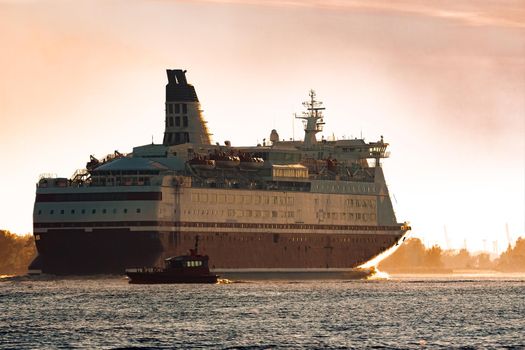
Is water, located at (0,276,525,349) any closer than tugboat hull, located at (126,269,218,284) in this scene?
Yes

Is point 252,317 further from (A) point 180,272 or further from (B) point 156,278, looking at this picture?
(B) point 156,278

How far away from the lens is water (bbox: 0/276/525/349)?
12062cm

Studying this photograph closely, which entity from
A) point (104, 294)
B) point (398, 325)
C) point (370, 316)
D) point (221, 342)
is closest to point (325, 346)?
point (221, 342)

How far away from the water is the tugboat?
2081 mm

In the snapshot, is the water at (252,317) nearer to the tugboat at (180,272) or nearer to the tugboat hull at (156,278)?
the tugboat hull at (156,278)

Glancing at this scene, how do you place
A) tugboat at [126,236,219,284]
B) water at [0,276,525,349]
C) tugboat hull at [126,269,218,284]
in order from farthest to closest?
tugboat at [126,236,219,284]
tugboat hull at [126,269,218,284]
water at [0,276,525,349]

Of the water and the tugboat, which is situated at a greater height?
the tugboat

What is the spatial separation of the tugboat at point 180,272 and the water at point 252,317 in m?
2.08

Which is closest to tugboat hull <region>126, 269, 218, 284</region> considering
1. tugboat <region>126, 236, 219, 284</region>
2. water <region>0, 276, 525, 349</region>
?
tugboat <region>126, 236, 219, 284</region>

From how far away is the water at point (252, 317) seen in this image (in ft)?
396

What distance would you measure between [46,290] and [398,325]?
5604cm

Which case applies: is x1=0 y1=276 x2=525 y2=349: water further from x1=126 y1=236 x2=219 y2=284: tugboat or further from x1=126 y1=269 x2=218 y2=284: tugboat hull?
x1=126 y1=236 x2=219 y2=284: tugboat

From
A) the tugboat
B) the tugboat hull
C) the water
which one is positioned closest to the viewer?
the water

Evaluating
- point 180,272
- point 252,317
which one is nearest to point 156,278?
point 180,272
